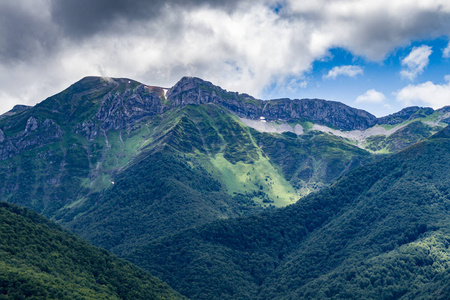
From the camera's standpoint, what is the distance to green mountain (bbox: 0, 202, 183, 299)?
439 feet

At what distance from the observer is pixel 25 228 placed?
579ft

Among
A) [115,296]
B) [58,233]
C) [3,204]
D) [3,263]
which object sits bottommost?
[115,296]

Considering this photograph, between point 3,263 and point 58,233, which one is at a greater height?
point 58,233

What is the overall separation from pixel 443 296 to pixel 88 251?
168067mm

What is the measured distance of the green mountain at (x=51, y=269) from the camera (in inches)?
5266

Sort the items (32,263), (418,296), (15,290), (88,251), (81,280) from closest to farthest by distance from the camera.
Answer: (15,290), (32,263), (81,280), (418,296), (88,251)

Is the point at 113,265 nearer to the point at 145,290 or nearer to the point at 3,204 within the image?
the point at 145,290

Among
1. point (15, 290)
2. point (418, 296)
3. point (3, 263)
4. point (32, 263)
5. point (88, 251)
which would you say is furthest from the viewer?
point (88, 251)

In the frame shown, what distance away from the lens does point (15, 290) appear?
423 feet

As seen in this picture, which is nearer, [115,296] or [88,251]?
[115,296]

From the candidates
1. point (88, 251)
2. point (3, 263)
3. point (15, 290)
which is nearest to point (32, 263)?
point (3, 263)

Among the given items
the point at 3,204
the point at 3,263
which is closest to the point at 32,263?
the point at 3,263

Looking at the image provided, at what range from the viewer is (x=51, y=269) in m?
160

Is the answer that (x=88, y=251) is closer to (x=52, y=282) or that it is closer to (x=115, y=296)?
(x=115, y=296)
